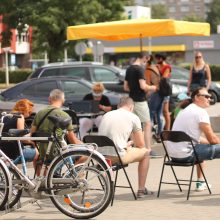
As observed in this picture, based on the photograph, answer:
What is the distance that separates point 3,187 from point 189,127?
256 cm

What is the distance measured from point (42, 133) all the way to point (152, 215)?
4.77 feet

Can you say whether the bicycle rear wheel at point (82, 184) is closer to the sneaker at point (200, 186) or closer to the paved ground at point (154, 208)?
the paved ground at point (154, 208)

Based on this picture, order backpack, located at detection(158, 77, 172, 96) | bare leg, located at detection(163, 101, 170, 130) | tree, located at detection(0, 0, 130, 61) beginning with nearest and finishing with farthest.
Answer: backpack, located at detection(158, 77, 172, 96), bare leg, located at detection(163, 101, 170, 130), tree, located at detection(0, 0, 130, 61)

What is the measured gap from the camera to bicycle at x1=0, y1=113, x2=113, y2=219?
797 cm

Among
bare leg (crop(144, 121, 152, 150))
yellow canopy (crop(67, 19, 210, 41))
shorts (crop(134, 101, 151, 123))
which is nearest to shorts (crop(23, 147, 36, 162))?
bare leg (crop(144, 121, 152, 150))

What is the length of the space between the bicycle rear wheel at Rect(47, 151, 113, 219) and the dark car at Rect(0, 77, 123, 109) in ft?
35.3

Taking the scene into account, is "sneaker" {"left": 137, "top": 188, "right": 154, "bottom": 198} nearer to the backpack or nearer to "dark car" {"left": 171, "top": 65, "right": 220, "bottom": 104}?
the backpack

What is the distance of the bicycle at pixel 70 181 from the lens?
797 cm

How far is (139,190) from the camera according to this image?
945 centimetres

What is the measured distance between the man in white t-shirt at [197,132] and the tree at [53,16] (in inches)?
1517

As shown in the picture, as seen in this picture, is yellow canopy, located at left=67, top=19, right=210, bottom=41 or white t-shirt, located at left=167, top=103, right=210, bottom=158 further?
yellow canopy, located at left=67, top=19, right=210, bottom=41

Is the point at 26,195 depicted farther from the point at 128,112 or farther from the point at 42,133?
the point at 128,112

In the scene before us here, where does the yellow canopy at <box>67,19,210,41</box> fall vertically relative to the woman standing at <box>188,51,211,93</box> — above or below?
above

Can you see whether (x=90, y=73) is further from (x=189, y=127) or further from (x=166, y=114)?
(x=189, y=127)
